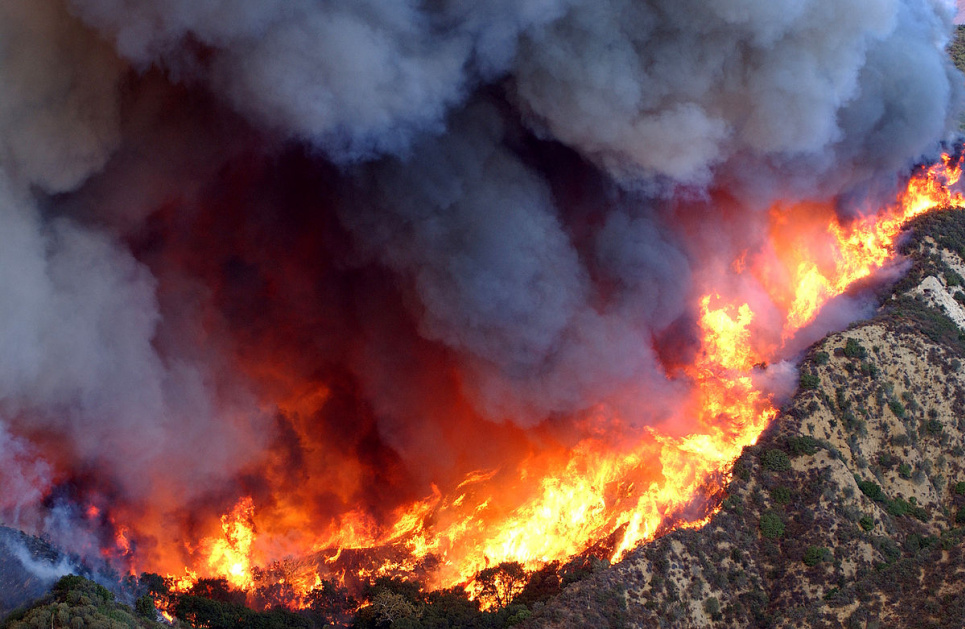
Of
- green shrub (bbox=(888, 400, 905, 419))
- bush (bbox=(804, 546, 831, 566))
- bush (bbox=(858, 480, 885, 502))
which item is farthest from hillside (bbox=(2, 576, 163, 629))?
green shrub (bbox=(888, 400, 905, 419))

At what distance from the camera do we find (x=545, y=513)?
40.1 m

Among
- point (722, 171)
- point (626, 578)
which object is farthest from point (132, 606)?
point (722, 171)

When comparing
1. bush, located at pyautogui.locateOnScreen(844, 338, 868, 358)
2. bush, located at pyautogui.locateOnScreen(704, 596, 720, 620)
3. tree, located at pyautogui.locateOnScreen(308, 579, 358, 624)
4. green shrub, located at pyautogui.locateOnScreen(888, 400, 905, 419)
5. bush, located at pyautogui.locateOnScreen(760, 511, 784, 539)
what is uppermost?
bush, located at pyautogui.locateOnScreen(844, 338, 868, 358)

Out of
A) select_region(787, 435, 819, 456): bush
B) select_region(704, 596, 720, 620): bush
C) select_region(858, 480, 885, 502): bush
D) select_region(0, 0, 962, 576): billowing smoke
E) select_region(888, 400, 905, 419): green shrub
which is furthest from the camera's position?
select_region(888, 400, 905, 419): green shrub

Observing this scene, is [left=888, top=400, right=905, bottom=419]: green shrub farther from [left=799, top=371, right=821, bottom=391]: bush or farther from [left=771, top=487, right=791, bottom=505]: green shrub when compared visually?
[left=771, top=487, right=791, bottom=505]: green shrub

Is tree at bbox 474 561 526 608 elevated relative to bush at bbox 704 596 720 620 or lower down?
elevated

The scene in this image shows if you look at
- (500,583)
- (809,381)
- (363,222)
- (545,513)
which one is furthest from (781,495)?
(363,222)

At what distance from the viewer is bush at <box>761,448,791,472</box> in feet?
128

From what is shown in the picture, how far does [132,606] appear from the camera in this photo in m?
32.6

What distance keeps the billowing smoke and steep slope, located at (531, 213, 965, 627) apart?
4.88 metres

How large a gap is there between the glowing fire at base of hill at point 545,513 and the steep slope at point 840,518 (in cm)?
165

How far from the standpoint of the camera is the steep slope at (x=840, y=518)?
34.6 meters

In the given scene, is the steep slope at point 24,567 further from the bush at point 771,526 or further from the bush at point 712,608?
the bush at point 771,526

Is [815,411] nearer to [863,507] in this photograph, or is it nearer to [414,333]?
[863,507]
